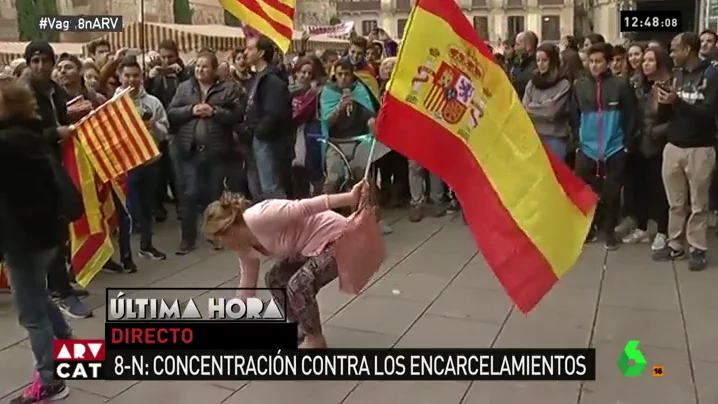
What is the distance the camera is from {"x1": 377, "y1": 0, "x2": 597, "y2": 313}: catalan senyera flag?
3768 mm

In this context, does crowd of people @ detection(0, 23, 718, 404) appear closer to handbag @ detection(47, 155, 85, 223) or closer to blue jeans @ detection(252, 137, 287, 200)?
blue jeans @ detection(252, 137, 287, 200)

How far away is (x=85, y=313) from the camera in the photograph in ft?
19.6

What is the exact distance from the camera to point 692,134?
6984mm

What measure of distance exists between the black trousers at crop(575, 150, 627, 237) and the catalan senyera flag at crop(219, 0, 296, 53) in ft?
10.2

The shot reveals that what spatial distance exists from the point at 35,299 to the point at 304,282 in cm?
144

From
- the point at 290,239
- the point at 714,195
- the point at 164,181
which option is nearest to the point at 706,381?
the point at 290,239

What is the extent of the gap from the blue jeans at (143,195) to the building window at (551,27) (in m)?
74.7

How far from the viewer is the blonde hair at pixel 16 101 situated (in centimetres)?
435

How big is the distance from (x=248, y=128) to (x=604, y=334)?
413cm

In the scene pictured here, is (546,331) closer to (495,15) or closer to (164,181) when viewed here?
(164,181)

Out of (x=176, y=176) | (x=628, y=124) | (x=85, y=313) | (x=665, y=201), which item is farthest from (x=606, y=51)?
(x=85, y=313)

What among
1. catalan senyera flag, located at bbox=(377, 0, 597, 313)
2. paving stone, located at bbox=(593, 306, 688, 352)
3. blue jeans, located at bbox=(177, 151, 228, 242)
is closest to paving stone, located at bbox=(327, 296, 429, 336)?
paving stone, located at bbox=(593, 306, 688, 352)

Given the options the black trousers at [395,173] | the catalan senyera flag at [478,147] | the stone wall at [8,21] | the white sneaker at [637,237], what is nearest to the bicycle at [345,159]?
the black trousers at [395,173]
